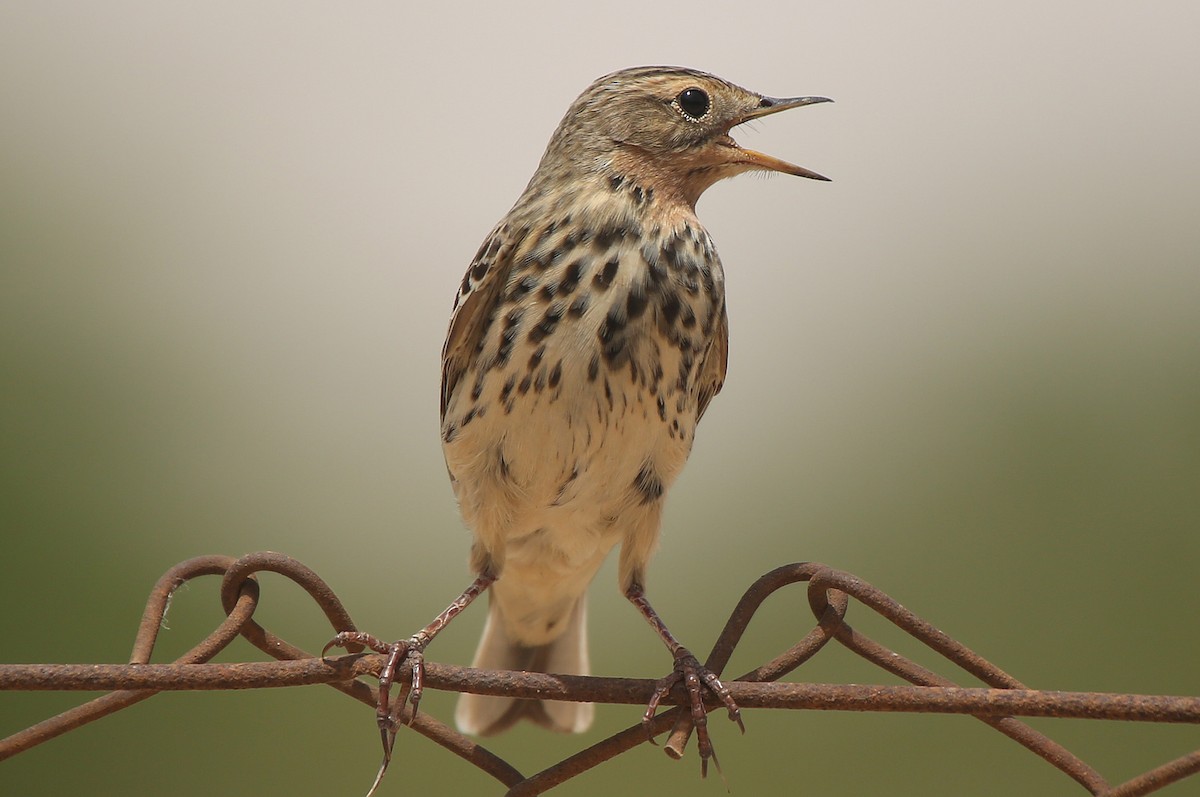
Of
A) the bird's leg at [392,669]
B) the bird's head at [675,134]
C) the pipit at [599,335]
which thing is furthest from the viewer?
the bird's head at [675,134]

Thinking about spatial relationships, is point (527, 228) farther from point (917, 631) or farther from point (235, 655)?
point (235, 655)

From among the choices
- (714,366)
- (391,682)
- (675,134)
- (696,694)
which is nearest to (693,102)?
(675,134)

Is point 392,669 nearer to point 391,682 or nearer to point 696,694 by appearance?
point 391,682

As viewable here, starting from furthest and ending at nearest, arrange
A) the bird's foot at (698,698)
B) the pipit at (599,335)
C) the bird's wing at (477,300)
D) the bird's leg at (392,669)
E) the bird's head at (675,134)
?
the bird's head at (675,134), the bird's wing at (477,300), the pipit at (599,335), the bird's foot at (698,698), the bird's leg at (392,669)

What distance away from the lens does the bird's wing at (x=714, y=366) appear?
11.2ft

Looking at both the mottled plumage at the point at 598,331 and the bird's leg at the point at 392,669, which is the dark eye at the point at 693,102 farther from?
the bird's leg at the point at 392,669

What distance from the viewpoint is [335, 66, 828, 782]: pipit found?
3.16m

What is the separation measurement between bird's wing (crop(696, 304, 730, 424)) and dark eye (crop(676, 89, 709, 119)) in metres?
0.60

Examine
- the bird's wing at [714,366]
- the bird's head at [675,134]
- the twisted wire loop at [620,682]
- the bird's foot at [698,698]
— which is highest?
the bird's head at [675,134]

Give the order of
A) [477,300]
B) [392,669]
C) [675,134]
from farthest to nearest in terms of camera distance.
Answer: [675,134] < [477,300] < [392,669]

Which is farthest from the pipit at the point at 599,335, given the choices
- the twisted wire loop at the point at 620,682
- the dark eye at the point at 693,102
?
the twisted wire loop at the point at 620,682

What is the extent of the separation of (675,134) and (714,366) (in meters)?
0.68

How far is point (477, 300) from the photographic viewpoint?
3318 mm

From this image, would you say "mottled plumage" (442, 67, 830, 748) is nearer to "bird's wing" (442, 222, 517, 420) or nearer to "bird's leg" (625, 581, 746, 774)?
"bird's wing" (442, 222, 517, 420)
